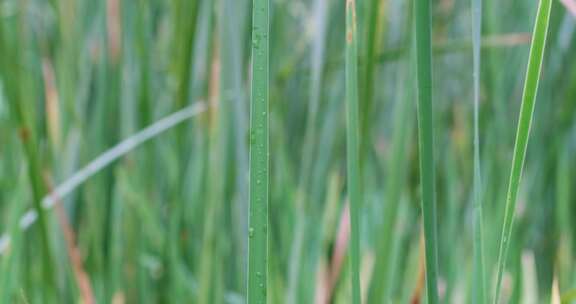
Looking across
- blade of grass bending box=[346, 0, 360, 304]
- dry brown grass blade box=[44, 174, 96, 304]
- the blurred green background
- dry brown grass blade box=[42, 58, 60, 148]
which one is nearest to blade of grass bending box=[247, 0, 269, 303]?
blade of grass bending box=[346, 0, 360, 304]

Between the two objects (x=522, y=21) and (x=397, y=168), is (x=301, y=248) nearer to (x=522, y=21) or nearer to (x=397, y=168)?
(x=397, y=168)

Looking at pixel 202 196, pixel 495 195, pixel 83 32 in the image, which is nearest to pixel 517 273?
pixel 495 195

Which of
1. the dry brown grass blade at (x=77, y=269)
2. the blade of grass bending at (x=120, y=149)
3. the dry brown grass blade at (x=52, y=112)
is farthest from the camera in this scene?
the dry brown grass blade at (x=52, y=112)

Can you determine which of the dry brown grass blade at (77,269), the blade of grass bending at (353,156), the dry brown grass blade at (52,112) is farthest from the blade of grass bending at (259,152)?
the dry brown grass blade at (52,112)

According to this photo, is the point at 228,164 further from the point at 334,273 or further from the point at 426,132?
the point at 426,132

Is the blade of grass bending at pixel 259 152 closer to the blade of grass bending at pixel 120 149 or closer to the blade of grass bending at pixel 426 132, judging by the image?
the blade of grass bending at pixel 426 132

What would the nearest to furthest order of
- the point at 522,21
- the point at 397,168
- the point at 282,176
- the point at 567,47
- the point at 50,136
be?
the point at 397,168
the point at 282,176
the point at 50,136
the point at 567,47
the point at 522,21

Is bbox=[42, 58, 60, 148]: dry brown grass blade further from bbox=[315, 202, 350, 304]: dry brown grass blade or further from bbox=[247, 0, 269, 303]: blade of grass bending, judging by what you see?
bbox=[247, 0, 269, 303]: blade of grass bending
